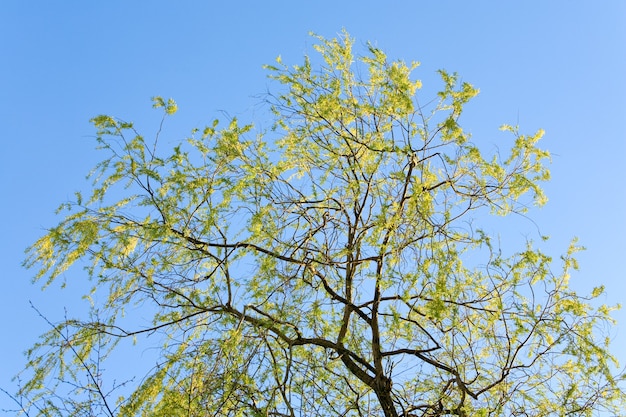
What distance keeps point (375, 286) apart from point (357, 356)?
0.43 m

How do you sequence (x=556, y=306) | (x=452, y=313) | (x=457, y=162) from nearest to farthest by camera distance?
(x=452, y=313), (x=556, y=306), (x=457, y=162)

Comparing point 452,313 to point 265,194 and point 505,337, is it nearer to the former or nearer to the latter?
point 505,337

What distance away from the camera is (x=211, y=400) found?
350cm

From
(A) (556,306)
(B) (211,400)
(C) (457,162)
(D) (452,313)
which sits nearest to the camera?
(B) (211,400)

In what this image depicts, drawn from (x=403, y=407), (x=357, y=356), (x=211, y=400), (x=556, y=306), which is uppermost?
(x=556, y=306)

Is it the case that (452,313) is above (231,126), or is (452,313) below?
below

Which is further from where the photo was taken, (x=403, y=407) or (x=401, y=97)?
(x=401, y=97)

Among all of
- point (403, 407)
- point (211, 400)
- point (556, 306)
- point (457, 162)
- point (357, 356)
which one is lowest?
point (211, 400)

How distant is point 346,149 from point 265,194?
69 centimetres

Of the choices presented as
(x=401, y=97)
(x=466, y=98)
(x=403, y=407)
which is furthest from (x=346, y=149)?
(x=403, y=407)

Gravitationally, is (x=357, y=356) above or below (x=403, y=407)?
above

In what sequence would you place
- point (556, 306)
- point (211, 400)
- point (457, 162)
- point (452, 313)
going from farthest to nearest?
point (457, 162) → point (556, 306) → point (452, 313) → point (211, 400)

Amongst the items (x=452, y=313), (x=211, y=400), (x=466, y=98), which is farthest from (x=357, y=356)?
(x=466, y=98)

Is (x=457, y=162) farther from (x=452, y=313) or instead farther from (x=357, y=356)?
(x=357, y=356)
